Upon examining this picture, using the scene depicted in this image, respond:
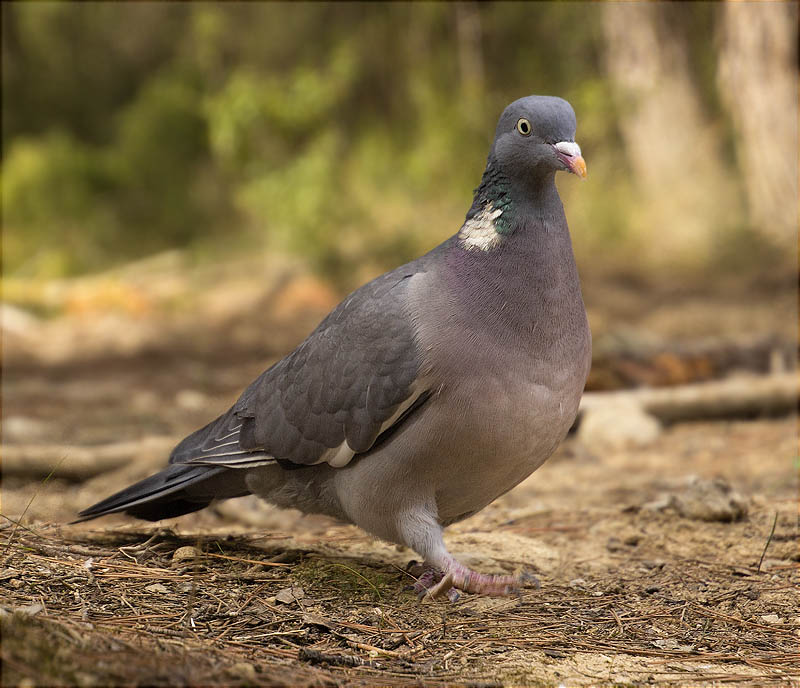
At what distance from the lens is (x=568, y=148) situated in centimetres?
303

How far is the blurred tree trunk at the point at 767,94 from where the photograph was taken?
8469 millimetres

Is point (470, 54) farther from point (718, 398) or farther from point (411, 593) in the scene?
point (411, 593)

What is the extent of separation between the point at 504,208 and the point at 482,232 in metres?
0.11

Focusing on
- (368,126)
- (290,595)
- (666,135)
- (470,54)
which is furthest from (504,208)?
(368,126)

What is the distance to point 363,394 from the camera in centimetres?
314

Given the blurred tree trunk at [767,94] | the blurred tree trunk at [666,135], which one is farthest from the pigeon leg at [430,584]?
the blurred tree trunk at [666,135]

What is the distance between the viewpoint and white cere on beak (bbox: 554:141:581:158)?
302 cm

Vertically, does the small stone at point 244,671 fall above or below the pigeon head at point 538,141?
below

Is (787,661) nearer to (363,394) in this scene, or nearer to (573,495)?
(363,394)

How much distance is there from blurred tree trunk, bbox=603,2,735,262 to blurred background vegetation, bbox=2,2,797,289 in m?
0.02

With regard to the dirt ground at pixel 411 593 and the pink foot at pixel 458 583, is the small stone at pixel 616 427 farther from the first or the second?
the pink foot at pixel 458 583

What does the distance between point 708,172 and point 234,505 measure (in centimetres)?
852

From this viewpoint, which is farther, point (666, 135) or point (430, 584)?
point (666, 135)

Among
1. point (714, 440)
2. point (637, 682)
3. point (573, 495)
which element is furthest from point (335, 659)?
point (714, 440)
